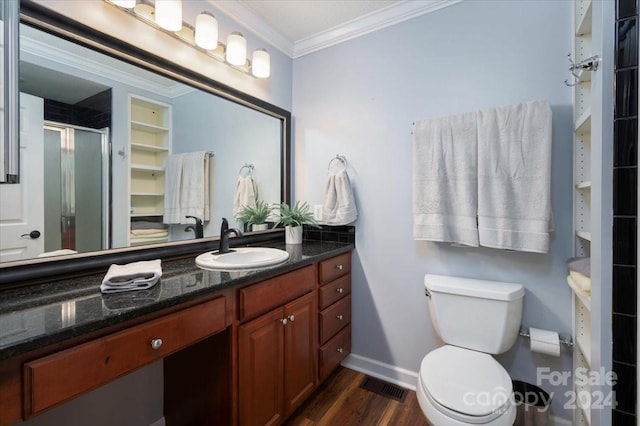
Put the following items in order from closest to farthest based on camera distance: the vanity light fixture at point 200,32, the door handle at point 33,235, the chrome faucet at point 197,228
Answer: the door handle at point 33,235, the vanity light fixture at point 200,32, the chrome faucet at point 197,228

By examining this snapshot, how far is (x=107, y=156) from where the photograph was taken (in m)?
1.23

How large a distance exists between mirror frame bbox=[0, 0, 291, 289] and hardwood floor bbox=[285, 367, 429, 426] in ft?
3.43

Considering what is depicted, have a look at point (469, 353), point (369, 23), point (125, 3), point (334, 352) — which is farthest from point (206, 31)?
point (469, 353)

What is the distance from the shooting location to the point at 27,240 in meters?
1.02

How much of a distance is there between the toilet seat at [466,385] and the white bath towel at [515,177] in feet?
1.86

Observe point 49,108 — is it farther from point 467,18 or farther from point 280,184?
point 467,18

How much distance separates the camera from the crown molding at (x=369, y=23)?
5.53 ft

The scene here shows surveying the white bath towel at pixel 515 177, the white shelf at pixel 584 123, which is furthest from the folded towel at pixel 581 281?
the white shelf at pixel 584 123

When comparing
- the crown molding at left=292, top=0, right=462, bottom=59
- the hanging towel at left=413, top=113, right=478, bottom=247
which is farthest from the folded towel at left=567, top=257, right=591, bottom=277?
the crown molding at left=292, top=0, right=462, bottom=59

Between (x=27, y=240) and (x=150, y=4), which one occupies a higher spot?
(x=150, y=4)

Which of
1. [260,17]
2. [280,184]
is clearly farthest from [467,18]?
[280,184]

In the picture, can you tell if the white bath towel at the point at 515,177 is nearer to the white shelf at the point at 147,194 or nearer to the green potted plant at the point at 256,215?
the green potted plant at the point at 256,215

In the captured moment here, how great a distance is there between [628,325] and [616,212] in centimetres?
32

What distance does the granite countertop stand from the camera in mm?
663
